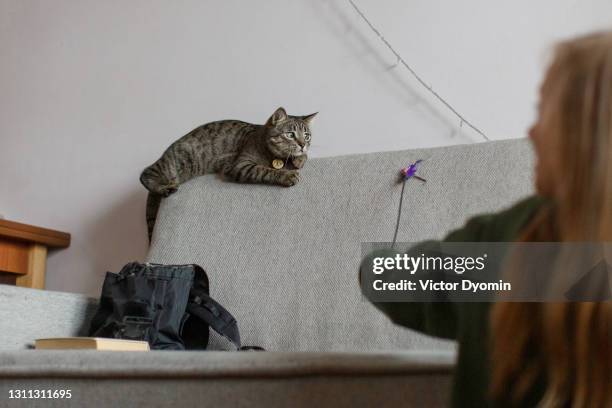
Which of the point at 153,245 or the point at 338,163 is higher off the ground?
the point at 338,163

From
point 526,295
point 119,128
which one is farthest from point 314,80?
point 526,295

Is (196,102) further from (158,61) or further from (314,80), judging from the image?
(314,80)

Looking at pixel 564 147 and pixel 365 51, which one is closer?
pixel 564 147

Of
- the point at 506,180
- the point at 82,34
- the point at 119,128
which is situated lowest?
the point at 506,180

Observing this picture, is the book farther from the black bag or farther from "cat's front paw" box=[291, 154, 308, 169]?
"cat's front paw" box=[291, 154, 308, 169]

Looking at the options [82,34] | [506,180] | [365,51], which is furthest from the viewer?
Answer: [82,34]

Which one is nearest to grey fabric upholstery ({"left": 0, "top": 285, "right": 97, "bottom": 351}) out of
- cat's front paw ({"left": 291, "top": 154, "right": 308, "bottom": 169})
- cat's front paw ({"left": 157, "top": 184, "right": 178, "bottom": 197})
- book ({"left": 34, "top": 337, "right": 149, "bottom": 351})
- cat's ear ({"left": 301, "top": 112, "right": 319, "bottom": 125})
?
book ({"left": 34, "top": 337, "right": 149, "bottom": 351})

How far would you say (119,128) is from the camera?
2.19 metres

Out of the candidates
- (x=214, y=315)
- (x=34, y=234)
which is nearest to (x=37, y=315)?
(x=214, y=315)

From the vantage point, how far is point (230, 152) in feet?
6.17

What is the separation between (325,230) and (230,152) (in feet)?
1.54

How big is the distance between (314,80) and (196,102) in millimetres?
426

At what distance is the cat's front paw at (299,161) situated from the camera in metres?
1.75

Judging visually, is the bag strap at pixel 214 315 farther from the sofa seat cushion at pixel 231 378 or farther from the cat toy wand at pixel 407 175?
the sofa seat cushion at pixel 231 378
